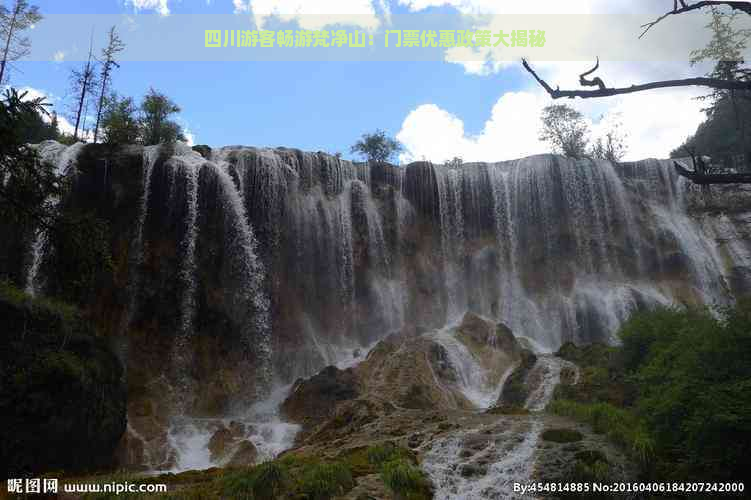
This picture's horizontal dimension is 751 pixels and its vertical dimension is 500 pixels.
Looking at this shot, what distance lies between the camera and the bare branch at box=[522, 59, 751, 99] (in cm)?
485

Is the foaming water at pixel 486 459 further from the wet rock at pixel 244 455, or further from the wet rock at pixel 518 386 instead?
the wet rock at pixel 244 455

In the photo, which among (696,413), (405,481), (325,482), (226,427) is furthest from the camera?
(226,427)

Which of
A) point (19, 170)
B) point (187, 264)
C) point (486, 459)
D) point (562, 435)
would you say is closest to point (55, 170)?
point (187, 264)

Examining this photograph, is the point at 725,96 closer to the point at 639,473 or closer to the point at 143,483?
the point at 639,473

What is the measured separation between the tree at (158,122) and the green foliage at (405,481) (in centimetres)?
3250

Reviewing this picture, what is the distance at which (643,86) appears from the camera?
4973 mm

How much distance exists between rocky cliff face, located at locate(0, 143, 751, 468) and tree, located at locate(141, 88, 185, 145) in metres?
10.8

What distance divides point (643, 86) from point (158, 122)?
38.1 metres

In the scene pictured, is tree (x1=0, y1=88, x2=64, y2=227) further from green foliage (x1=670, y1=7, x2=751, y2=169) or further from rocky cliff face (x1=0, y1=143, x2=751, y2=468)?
green foliage (x1=670, y1=7, x2=751, y2=169)

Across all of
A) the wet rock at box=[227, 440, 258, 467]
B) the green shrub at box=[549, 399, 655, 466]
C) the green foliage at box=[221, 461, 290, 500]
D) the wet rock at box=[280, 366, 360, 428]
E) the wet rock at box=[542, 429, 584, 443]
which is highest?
the green shrub at box=[549, 399, 655, 466]

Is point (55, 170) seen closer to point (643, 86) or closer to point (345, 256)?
point (345, 256)

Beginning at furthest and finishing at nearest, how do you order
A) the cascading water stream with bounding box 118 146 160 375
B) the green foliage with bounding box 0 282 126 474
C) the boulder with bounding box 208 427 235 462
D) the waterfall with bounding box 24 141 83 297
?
the cascading water stream with bounding box 118 146 160 375
the waterfall with bounding box 24 141 83 297
the boulder with bounding box 208 427 235 462
the green foliage with bounding box 0 282 126 474

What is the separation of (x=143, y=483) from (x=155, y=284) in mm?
14974

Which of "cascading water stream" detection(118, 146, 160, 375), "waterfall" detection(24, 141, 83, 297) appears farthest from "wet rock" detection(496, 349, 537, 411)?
"waterfall" detection(24, 141, 83, 297)
